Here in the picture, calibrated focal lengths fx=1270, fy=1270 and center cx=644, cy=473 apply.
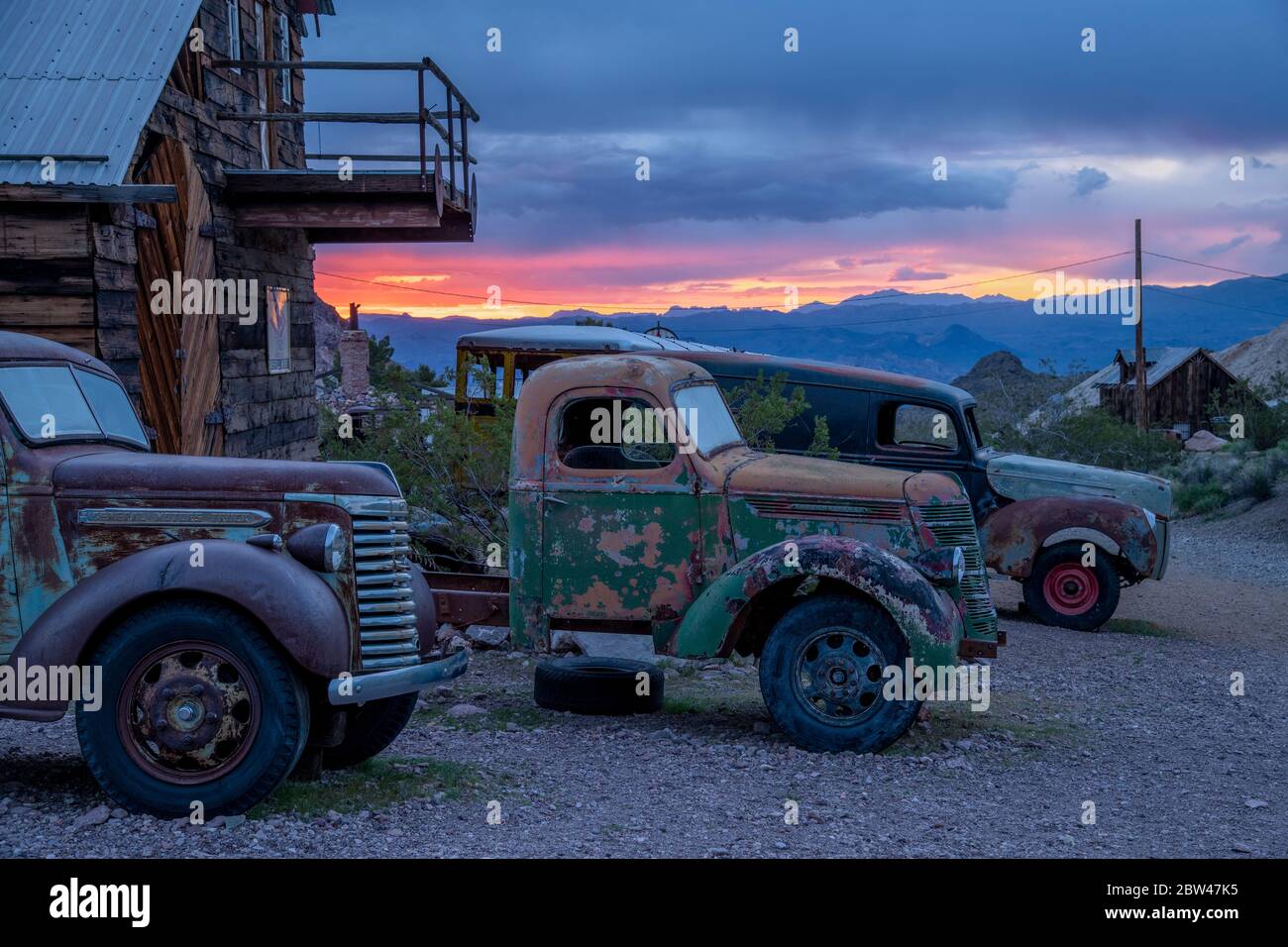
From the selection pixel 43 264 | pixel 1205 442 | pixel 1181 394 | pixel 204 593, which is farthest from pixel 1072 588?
pixel 1181 394

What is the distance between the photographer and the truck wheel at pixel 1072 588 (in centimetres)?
1231

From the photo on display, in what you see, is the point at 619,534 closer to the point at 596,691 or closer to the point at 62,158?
the point at 596,691

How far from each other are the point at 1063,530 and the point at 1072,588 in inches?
23.3

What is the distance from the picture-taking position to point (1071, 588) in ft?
40.8

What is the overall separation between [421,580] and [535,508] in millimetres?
1312

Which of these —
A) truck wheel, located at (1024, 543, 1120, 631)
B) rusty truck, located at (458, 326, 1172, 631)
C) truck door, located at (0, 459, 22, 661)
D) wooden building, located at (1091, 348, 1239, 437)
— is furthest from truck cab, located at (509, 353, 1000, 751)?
wooden building, located at (1091, 348, 1239, 437)

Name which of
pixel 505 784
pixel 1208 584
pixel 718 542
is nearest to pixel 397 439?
pixel 718 542

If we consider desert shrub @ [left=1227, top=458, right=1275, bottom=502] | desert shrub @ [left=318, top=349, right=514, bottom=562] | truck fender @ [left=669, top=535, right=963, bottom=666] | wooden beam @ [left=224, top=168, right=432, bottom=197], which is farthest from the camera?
desert shrub @ [left=1227, top=458, right=1275, bottom=502]

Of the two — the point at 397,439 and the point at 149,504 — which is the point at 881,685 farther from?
the point at 397,439

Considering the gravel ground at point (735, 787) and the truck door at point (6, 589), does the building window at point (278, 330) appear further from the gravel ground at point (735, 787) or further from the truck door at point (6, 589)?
the truck door at point (6, 589)

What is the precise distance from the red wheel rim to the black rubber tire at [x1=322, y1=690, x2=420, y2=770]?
7892 millimetres

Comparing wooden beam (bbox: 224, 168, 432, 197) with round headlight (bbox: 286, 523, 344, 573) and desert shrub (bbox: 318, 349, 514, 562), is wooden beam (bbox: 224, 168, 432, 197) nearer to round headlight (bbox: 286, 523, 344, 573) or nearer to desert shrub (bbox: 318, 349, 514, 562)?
desert shrub (bbox: 318, 349, 514, 562)

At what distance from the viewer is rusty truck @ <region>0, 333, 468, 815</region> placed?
540cm

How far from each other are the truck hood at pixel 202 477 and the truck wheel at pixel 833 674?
8.67 feet
